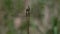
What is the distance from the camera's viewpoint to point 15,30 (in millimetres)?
887

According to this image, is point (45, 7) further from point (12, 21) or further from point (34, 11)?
point (12, 21)

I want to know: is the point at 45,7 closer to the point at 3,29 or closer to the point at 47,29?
the point at 47,29

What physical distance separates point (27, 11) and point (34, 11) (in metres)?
0.04

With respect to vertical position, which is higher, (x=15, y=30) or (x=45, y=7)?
(x=45, y=7)

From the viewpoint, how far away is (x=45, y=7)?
34.5 inches

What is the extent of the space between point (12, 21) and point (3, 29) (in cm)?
8

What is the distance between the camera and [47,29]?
0.90 m

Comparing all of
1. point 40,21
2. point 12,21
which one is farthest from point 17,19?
point 40,21

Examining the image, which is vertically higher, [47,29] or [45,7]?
[45,7]

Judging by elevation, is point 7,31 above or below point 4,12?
below

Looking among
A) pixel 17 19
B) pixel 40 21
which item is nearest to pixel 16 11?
pixel 17 19

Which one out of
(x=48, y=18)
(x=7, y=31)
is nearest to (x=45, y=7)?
(x=48, y=18)

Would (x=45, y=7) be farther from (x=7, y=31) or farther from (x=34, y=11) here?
(x=7, y=31)

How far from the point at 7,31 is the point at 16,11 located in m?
0.14
